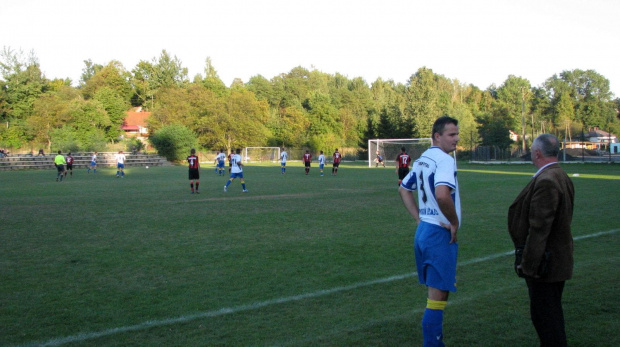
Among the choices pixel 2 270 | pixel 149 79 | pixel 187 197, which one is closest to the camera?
pixel 2 270

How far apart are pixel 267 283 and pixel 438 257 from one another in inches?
125

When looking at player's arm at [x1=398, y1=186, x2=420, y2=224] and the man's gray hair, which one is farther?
player's arm at [x1=398, y1=186, x2=420, y2=224]

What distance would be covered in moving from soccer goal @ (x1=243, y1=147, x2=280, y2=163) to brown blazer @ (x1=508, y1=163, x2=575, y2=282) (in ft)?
230

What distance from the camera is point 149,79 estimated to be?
100188 mm

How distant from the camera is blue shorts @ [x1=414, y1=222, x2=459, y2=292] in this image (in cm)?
393

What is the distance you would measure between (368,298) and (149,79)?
10166 centimetres

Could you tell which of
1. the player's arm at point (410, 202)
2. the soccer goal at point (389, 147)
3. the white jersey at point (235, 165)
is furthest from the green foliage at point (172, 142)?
the player's arm at point (410, 202)

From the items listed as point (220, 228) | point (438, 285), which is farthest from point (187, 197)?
point (438, 285)

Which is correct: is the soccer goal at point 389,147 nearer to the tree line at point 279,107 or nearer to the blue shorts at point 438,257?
the tree line at point 279,107

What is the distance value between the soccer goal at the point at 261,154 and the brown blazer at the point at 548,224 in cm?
7017

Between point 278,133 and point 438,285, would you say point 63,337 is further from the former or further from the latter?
point 278,133

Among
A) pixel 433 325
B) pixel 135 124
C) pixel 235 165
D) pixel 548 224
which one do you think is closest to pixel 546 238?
pixel 548 224

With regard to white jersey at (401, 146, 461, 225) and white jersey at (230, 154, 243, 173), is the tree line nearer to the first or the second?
white jersey at (230, 154, 243, 173)

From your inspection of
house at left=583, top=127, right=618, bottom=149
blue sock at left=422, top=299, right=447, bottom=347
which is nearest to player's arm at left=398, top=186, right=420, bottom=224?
blue sock at left=422, top=299, right=447, bottom=347
